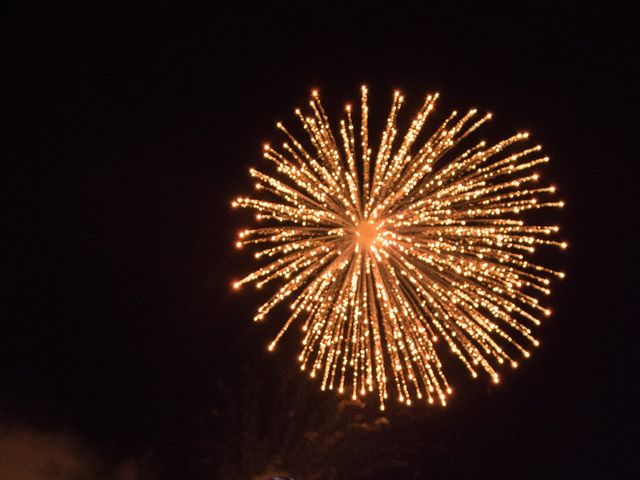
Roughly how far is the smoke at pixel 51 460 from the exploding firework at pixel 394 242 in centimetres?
262

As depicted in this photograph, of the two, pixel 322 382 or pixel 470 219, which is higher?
pixel 470 219

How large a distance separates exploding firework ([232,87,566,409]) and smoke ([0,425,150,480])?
2.62 metres

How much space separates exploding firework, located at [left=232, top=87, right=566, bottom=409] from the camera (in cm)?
664

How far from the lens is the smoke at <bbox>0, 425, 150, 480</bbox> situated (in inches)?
299

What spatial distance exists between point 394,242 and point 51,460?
4.43 metres

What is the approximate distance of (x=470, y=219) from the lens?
22.1 ft

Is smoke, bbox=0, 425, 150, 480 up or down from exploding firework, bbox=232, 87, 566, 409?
down

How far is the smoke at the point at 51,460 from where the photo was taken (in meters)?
7.60

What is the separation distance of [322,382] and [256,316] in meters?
1.05

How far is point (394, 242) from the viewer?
6660 mm

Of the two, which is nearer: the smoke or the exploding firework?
the exploding firework

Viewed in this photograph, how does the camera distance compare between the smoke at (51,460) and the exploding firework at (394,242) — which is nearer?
the exploding firework at (394,242)

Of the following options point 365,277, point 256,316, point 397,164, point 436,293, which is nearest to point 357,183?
point 397,164

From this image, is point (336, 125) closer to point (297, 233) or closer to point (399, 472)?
point (297, 233)
